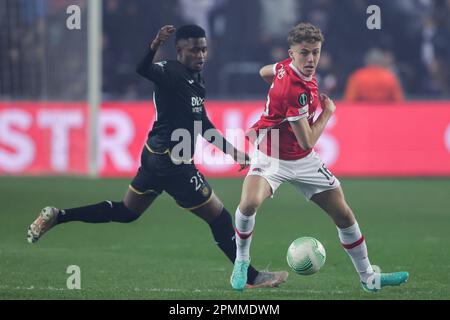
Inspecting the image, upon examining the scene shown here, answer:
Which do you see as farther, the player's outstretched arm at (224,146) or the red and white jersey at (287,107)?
the player's outstretched arm at (224,146)

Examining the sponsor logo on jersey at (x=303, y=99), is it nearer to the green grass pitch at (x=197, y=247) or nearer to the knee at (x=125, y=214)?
the green grass pitch at (x=197, y=247)

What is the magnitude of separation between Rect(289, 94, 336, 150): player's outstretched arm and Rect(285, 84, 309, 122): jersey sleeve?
0.13 feet

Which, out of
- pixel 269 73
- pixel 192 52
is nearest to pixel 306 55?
pixel 269 73

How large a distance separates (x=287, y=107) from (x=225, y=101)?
10504mm

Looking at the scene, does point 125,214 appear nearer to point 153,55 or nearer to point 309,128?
point 153,55

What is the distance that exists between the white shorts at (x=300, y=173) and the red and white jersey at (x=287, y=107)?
0.18 ft

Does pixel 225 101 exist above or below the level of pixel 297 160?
below

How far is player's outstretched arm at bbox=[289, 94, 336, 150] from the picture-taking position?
808 cm

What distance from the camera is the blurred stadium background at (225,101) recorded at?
598 inches

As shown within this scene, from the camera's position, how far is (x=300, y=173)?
8328 millimetres

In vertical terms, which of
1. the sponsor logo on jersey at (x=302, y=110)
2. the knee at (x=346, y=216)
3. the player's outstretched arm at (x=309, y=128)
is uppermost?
the sponsor logo on jersey at (x=302, y=110)

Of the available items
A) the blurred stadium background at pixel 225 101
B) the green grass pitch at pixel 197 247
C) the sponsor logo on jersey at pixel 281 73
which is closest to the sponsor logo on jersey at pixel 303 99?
the sponsor logo on jersey at pixel 281 73

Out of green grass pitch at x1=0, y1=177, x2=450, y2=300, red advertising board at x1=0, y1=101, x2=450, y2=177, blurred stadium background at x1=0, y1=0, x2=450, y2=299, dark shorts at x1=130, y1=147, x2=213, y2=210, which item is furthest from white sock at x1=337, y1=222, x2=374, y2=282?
red advertising board at x1=0, y1=101, x2=450, y2=177

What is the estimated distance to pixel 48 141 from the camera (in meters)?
18.0
